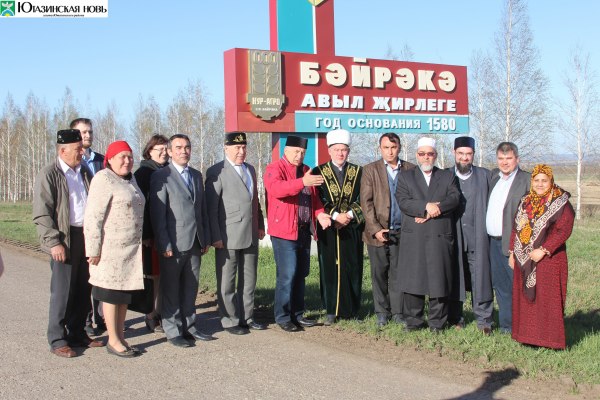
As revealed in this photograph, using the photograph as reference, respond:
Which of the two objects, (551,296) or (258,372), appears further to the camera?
(551,296)

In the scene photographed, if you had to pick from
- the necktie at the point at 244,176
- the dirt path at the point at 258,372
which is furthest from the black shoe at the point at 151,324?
the necktie at the point at 244,176

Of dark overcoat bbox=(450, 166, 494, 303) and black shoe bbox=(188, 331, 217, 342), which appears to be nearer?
black shoe bbox=(188, 331, 217, 342)

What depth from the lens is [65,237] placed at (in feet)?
17.8

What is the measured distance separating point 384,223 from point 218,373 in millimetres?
2441

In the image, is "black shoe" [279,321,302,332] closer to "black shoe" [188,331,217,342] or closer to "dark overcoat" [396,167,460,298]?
"black shoe" [188,331,217,342]

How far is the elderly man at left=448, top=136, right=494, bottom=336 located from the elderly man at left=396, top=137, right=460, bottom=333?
178mm

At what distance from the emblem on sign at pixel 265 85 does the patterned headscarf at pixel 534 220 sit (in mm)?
5882

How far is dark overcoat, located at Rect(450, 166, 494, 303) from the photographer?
619cm

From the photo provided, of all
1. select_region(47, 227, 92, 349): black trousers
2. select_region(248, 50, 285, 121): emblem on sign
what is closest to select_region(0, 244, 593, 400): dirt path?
select_region(47, 227, 92, 349): black trousers

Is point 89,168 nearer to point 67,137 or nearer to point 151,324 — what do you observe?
point 67,137

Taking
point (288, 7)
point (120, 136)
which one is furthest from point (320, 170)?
point (120, 136)

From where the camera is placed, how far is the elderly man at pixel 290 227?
6302 mm

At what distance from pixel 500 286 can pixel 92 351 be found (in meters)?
3.80

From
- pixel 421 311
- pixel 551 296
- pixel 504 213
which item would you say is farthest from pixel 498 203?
pixel 421 311
